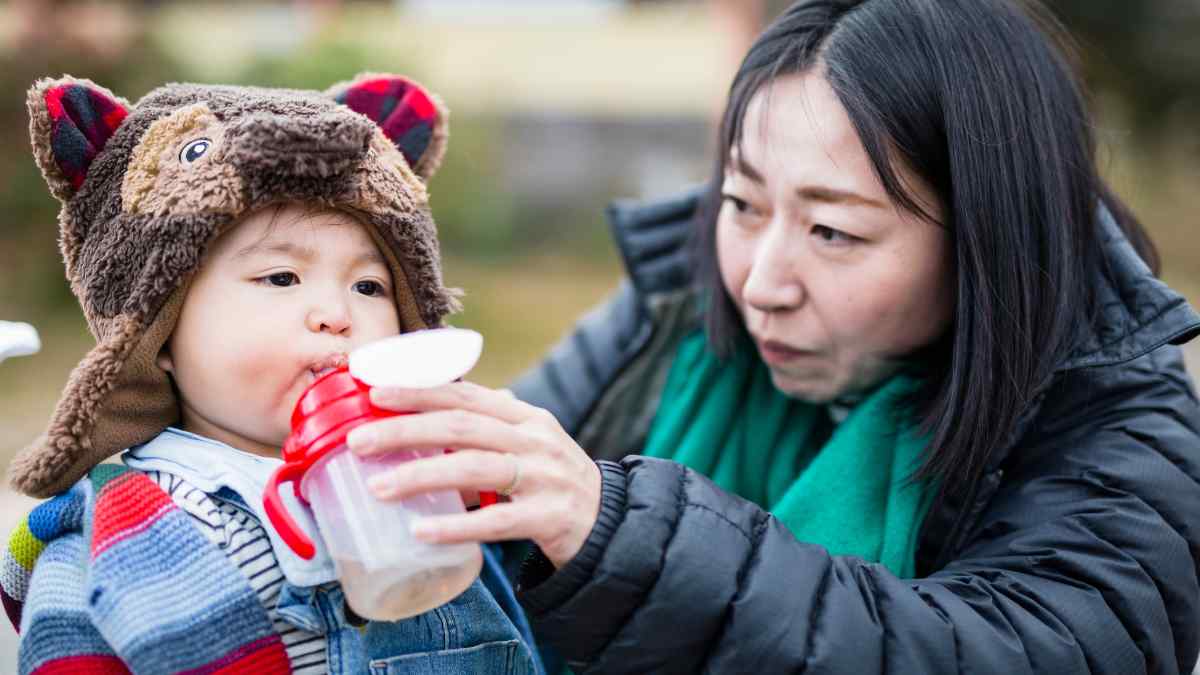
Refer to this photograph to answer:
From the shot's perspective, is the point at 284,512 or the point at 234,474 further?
the point at 234,474

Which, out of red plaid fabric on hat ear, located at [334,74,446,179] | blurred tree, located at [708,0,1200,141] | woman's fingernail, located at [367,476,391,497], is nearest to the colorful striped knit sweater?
woman's fingernail, located at [367,476,391,497]

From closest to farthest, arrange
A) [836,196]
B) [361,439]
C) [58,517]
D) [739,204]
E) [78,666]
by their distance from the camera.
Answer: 1. [361,439]
2. [78,666]
3. [58,517]
4. [836,196]
5. [739,204]

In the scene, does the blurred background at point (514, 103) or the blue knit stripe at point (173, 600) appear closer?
the blue knit stripe at point (173, 600)

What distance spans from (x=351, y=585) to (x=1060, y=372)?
120cm

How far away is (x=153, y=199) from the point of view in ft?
4.73

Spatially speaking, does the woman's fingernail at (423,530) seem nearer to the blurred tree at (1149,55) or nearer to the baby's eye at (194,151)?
the baby's eye at (194,151)

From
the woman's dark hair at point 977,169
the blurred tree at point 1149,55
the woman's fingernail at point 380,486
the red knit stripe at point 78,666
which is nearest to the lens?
the woman's fingernail at point 380,486

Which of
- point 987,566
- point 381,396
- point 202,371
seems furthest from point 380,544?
point 987,566

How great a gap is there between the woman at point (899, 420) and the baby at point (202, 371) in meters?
0.24

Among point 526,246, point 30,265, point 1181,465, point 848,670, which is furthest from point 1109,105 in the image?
point 848,670

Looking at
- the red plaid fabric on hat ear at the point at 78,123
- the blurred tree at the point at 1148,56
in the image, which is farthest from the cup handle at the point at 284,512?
the blurred tree at the point at 1148,56

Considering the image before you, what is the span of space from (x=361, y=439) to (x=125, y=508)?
35 centimetres

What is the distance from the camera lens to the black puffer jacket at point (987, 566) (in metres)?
1.42

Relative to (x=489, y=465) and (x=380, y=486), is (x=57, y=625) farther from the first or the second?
(x=489, y=465)
